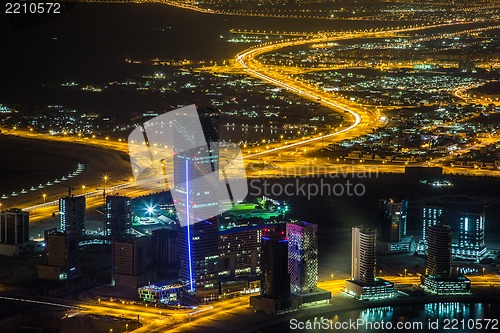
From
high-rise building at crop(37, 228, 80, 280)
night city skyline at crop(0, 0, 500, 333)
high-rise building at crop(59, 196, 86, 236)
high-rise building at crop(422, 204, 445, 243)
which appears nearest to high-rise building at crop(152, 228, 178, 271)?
night city skyline at crop(0, 0, 500, 333)

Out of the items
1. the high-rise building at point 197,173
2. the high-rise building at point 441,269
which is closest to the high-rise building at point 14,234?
the high-rise building at point 197,173

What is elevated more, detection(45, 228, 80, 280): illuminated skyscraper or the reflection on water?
detection(45, 228, 80, 280): illuminated skyscraper

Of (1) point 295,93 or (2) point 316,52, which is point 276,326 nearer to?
(1) point 295,93

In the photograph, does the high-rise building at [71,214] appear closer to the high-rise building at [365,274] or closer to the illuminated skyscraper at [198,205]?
the illuminated skyscraper at [198,205]

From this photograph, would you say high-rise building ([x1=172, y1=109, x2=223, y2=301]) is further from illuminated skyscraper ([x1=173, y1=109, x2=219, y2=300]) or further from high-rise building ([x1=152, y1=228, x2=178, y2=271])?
high-rise building ([x1=152, y1=228, x2=178, y2=271])

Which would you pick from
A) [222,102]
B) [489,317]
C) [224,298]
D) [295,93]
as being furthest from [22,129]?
[489,317]

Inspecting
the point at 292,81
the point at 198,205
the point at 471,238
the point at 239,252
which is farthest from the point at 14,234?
the point at 292,81

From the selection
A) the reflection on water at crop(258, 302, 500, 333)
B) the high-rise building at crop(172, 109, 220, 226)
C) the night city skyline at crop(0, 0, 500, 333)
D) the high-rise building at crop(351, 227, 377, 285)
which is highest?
the high-rise building at crop(172, 109, 220, 226)
